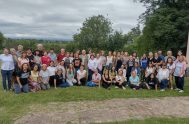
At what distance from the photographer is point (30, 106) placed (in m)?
10.1

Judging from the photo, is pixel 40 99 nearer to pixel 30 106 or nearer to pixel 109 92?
pixel 30 106

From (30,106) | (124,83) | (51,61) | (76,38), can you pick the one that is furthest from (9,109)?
(76,38)

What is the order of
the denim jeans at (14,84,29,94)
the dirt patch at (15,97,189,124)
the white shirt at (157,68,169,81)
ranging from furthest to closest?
the white shirt at (157,68,169,81) < the denim jeans at (14,84,29,94) < the dirt patch at (15,97,189,124)

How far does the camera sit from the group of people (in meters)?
12.4

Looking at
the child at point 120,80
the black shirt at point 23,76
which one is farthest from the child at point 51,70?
the child at point 120,80

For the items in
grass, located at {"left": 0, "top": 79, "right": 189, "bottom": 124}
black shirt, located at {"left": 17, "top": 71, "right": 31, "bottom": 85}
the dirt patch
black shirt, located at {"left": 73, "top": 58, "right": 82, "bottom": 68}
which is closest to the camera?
the dirt patch

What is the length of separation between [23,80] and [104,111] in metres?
3.99

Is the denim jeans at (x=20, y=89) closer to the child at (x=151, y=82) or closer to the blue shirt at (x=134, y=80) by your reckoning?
the blue shirt at (x=134, y=80)

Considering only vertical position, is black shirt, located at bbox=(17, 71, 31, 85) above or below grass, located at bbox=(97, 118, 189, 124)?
above

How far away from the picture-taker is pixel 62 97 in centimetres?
1138

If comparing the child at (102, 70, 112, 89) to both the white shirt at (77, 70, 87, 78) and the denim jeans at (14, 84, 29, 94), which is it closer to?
the white shirt at (77, 70, 87, 78)

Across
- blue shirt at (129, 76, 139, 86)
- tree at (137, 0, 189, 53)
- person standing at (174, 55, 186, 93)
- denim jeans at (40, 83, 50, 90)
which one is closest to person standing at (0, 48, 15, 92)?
denim jeans at (40, 83, 50, 90)

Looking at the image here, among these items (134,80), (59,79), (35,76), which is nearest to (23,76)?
(35,76)

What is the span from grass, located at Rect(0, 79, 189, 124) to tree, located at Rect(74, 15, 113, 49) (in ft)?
81.3
